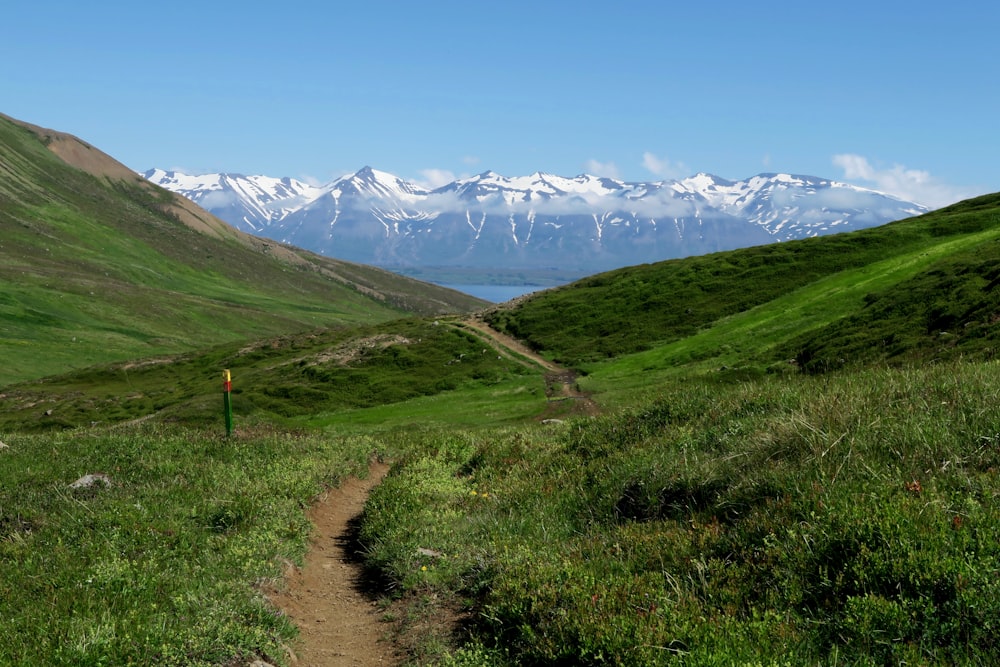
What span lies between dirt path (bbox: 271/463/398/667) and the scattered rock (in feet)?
15.9

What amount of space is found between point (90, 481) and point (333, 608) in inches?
318

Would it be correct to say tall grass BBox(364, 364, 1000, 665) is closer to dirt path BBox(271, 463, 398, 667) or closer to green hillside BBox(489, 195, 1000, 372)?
dirt path BBox(271, 463, 398, 667)

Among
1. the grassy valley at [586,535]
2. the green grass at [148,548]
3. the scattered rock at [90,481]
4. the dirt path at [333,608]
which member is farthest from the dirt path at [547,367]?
the scattered rock at [90,481]

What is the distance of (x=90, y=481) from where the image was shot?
53.9 feet

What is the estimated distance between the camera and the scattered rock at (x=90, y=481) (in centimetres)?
1606

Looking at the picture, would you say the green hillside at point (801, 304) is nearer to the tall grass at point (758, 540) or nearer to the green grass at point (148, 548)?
the tall grass at point (758, 540)

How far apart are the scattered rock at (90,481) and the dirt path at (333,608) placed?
4842 mm

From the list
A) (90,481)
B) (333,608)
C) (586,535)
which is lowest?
(333,608)

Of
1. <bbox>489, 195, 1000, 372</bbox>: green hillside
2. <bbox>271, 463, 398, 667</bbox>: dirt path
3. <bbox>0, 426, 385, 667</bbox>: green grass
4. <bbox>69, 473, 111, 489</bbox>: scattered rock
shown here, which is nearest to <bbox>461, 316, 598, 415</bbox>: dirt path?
<bbox>489, 195, 1000, 372</bbox>: green hillside

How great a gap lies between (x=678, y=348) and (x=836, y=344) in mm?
19500

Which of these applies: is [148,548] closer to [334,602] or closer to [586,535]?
[334,602]

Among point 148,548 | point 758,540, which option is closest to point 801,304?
point 758,540

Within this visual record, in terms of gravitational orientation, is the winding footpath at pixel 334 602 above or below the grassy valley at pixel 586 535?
below

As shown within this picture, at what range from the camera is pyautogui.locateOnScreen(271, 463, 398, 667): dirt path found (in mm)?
10070
